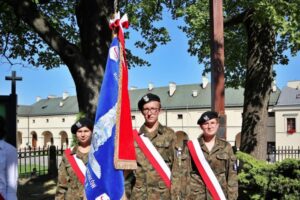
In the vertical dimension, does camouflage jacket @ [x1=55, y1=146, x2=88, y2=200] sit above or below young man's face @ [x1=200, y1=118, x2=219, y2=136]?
below

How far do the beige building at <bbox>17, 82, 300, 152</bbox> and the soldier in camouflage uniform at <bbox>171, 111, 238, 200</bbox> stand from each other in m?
40.9

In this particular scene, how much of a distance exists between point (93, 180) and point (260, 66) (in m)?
7.66

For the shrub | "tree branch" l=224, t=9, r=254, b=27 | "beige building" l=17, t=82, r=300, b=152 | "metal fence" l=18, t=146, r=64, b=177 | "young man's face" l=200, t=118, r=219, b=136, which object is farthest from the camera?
"beige building" l=17, t=82, r=300, b=152

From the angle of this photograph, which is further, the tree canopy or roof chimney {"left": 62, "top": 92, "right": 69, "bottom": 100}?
roof chimney {"left": 62, "top": 92, "right": 69, "bottom": 100}

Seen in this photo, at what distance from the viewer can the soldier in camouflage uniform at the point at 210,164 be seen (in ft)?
15.1

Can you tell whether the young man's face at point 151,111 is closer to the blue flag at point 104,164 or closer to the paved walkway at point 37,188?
the blue flag at point 104,164

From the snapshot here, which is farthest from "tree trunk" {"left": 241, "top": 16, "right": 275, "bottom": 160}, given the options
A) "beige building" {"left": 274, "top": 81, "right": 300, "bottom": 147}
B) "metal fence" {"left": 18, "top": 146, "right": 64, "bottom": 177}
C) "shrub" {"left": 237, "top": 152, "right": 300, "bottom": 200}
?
"beige building" {"left": 274, "top": 81, "right": 300, "bottom": 147}

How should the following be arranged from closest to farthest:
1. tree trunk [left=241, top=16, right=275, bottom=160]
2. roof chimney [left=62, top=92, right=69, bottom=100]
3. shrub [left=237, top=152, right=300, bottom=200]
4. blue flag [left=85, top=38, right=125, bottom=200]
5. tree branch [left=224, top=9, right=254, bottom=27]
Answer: blue flag [left=85, top=38, right=125, bottom=200] < shrub [left=237, top=152, right=300, bottom=200] < tree trunk [left=241, top=16, right=275, bottom=160] < tree branch [left=224, top=9, right=254, bottom=27] < roof chimney [left=62, top=92, right=69, bottom=100]

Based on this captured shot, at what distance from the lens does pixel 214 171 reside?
4.64 metres

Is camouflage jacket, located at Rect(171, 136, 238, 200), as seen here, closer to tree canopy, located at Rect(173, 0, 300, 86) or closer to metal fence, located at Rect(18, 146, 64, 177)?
tree canopy, located at Rect(173, 0, 300, 86)

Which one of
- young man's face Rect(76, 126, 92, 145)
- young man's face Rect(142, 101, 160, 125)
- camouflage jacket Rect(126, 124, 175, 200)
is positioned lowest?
→ camouflage jacket Rect(126, 124, 175, 200)

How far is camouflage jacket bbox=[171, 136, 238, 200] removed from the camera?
15.1 feet

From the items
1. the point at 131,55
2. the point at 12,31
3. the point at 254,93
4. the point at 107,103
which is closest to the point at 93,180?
the point at 107,103

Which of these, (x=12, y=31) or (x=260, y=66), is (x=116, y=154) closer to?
(x=260, y=66)
